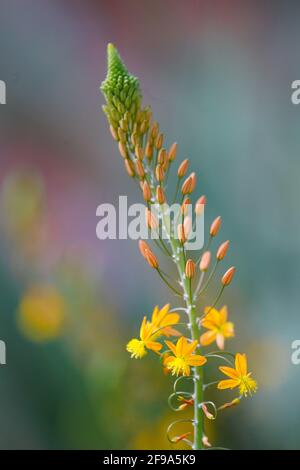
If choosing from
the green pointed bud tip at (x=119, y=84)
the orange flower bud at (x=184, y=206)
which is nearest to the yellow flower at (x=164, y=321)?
the orange flower bud at (x=184, y=206)

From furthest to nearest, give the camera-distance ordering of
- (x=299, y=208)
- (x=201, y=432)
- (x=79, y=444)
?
(x=299, y=208) < (x=79, y=444) < (x=201, y=432)

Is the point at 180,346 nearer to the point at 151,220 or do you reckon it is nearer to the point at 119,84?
the point at 151,220

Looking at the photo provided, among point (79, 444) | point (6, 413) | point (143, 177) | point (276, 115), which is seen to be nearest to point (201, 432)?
point (143, 177)

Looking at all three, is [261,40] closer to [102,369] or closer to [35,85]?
[35,85]

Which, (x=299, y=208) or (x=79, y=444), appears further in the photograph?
(x=299, y=208)

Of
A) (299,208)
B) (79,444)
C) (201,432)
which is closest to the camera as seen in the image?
(201,432)


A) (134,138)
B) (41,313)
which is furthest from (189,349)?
Result: (41,313)

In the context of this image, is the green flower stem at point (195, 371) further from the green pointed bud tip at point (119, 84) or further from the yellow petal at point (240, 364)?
the green pointed bud tip at point (119, 84)
